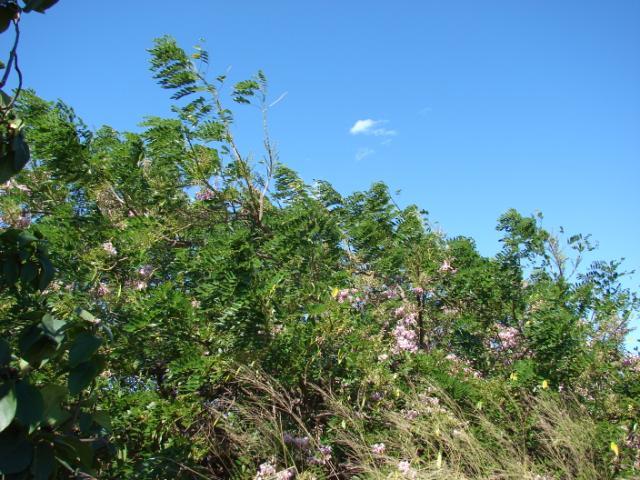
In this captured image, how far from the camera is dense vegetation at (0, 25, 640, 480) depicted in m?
3.58

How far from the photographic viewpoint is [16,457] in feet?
4.38

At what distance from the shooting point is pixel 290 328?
3.88 meters

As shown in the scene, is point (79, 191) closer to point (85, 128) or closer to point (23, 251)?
point (85, 128)

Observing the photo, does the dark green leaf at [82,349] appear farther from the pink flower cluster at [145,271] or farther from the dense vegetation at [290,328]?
the pink flower cluster at [145,271]

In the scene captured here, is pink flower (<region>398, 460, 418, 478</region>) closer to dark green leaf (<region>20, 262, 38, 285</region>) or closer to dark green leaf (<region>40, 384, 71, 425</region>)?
dark green leaf (<region>40, 384, 71, 425</region>)

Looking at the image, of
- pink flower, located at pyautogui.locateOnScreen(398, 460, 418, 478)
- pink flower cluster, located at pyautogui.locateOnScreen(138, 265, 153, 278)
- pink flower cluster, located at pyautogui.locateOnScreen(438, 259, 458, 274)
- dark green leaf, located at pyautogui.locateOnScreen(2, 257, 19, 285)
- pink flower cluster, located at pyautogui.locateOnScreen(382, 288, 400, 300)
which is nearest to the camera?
dark green leaf, located at pyautogui.locateOnScreen(2, 257, 19, 285)

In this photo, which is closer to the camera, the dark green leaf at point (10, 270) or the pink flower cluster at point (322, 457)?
the dark green leaf at point (10, 270)

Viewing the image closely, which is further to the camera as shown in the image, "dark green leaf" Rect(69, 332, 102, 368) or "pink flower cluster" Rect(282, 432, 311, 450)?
"pink flower cluster" Rect(282, 432, 311, 450)

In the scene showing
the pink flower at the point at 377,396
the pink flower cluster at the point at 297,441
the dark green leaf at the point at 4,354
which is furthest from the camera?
A: the pink flower at the point at 377,396

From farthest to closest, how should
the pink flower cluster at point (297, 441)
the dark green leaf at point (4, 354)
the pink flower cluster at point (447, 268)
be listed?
1. the pink flower cluster at point (447, 268)
2. the pink flower cluster at point (297, 441)
3. the dark green leaf at point (4, 354)

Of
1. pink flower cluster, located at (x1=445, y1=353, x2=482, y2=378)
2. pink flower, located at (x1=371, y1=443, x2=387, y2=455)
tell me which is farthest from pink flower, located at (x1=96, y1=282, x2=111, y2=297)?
pink flower cluster, located at (x1=445, y1=353, x2=482, y2=378)

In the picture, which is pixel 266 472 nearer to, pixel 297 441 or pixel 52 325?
pixel 297 441

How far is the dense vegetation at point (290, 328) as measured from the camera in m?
3.58

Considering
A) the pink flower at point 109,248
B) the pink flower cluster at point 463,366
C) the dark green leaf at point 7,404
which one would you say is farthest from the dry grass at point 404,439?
the dark green leaf at point 7,404
